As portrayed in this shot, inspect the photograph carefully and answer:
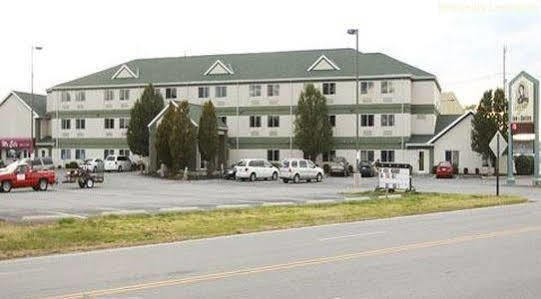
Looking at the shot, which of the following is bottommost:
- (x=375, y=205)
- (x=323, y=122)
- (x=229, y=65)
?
(x=375, y=205)

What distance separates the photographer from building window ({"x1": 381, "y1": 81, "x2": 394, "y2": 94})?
70.1 meters

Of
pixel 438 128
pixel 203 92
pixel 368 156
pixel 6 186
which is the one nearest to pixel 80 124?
pixel 203 92

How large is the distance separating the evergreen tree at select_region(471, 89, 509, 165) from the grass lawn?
1416 inches

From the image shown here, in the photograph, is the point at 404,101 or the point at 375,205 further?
the point at 404,101

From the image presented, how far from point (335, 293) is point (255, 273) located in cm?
225

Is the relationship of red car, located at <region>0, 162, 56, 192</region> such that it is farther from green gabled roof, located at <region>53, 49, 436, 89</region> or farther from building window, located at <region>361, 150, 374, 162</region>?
building window, located at <region>361, 150, 374, 162</region>

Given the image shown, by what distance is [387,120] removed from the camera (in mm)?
70375

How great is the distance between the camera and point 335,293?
971 cm

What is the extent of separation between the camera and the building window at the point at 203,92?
76.2 m

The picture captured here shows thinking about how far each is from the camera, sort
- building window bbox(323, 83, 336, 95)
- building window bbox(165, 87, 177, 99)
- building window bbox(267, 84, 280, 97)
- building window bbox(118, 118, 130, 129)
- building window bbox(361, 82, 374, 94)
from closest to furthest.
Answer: building window bbox(361, 82, 374, 94) < building window bbox(323, 83, 336, 95) < building window bbox(267, 84, 280, 97) < building window bbox(165, 87, 177, 99) < building window bbox(118, 118, 130, 129)

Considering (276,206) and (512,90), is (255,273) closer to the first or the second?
(276,206)

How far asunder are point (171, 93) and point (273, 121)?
11.2 m

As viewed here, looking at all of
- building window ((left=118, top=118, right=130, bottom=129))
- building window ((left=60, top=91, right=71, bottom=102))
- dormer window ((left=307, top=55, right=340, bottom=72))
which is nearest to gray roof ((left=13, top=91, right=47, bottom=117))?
building window ((left=60, top=91, right=71, bottom=102))

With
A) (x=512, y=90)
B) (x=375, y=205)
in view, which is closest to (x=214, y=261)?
(x=375, y=205)
